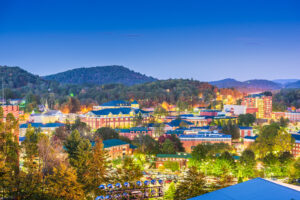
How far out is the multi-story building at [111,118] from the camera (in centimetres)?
5519

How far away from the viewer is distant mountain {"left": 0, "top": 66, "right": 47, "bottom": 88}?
11116cm

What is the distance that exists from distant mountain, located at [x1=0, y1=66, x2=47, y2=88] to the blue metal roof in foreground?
10350cm

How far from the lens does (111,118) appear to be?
183ft

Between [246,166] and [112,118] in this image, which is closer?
[246,166]

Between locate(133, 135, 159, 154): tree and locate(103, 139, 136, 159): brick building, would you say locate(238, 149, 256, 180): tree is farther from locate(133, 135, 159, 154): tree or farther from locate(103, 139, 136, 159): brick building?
locate(103, 139, 136, 159): brick building

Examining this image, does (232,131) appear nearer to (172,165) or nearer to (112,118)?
(172,165)

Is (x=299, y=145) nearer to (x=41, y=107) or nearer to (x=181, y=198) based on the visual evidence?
(x=181, y=198)

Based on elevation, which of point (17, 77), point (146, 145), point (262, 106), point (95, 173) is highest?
point (17, 77)

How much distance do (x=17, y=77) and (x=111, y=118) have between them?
231 ft

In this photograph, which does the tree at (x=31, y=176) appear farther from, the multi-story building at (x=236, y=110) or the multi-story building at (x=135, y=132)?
the multi-story building at (x=236, y=110)

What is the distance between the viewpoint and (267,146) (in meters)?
34.5

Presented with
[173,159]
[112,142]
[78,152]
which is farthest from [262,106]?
[78,152]

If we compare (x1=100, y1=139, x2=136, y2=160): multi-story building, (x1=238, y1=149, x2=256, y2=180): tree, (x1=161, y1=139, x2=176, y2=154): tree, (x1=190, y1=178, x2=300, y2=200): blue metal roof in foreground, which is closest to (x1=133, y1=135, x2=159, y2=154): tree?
(x1=161, y1=139, x2=176, y2=154): tree

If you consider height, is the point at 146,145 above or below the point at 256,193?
below
